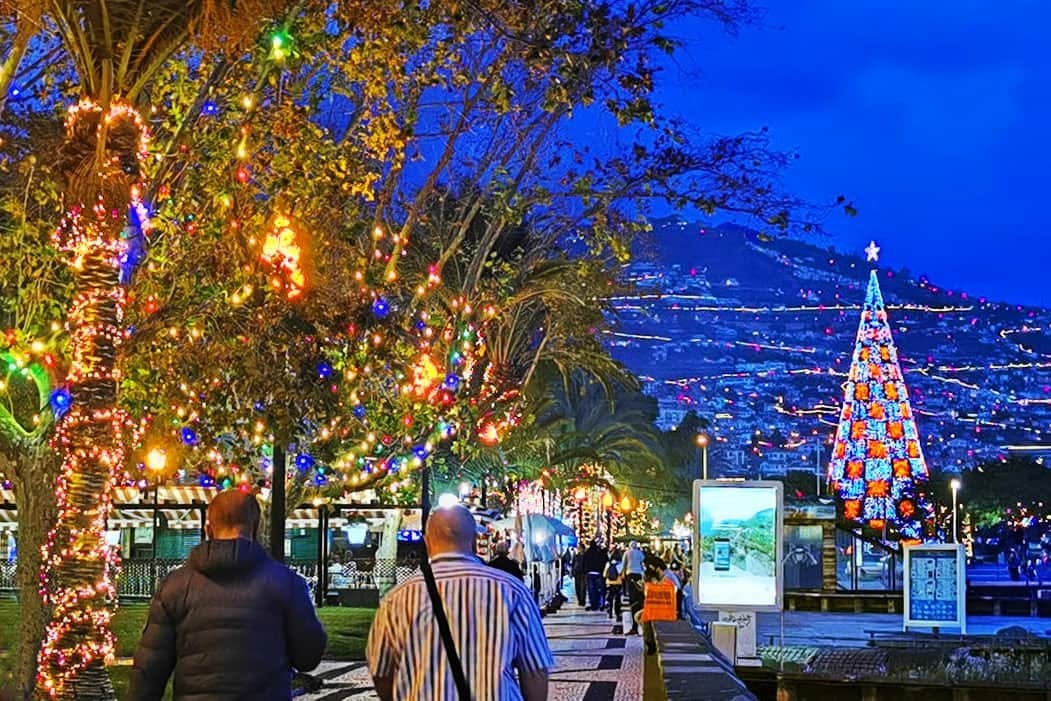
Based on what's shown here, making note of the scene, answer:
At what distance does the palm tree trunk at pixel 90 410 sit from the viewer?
10.8 meters

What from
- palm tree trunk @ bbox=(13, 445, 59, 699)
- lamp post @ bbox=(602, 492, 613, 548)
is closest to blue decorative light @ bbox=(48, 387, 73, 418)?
palm tree trunk @ bbox=(13, 445, 59, 699)

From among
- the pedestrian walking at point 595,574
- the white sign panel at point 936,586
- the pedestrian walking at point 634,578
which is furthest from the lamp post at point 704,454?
the pedestrian walking at point 595,574

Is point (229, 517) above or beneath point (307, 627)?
above

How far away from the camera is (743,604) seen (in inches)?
674

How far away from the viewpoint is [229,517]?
19.9ft

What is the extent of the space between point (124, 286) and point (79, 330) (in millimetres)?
533

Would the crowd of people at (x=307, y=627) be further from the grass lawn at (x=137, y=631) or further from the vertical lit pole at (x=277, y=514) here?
the vertical lit pole at (x=277, y=514)

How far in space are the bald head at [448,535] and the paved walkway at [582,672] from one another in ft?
29.4

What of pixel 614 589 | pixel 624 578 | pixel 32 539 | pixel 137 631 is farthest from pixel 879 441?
pixel 32 539

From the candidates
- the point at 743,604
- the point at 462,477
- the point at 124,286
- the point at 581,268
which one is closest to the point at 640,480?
the point at 462,477

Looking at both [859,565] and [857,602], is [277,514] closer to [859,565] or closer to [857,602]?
[857,602]

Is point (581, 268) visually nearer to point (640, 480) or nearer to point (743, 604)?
point (743, 604)

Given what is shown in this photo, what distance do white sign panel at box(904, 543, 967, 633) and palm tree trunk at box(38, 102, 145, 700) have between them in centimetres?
1664

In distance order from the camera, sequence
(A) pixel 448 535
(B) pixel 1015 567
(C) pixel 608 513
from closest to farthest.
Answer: (A) pixel 448 535 → (B) pixel 1015 567 → (C) pixel 608 513
